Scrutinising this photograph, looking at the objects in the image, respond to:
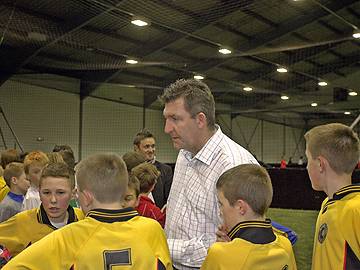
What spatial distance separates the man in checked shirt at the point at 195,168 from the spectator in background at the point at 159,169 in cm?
258

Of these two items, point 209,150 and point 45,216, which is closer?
point 209,150

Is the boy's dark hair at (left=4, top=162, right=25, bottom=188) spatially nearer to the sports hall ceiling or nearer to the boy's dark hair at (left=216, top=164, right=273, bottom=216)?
the boy's dark hair at (left=216, top=164, right=273, bottom=216)

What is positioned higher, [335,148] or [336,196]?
[335,148]

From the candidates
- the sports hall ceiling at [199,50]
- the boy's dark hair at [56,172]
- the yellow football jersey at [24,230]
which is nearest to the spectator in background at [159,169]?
the boy's dark hair at [56,172]

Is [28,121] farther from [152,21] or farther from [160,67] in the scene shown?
[152,21]

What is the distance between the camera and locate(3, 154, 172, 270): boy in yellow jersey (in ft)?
7.22

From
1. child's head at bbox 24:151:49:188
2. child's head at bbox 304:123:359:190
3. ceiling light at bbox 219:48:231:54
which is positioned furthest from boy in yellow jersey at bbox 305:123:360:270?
Result: ceiling light at bbox 219:48:231:54

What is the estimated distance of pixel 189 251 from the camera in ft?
8.55

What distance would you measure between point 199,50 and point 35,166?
1044 cm

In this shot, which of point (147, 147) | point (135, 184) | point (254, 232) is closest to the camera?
point (254, 232)

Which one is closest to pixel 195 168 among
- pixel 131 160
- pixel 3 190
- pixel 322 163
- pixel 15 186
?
pixel 322 163

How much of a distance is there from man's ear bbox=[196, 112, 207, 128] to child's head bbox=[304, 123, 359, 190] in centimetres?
63

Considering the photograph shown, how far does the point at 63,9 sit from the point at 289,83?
1006 cm

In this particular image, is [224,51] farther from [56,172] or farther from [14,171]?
[56,172]
